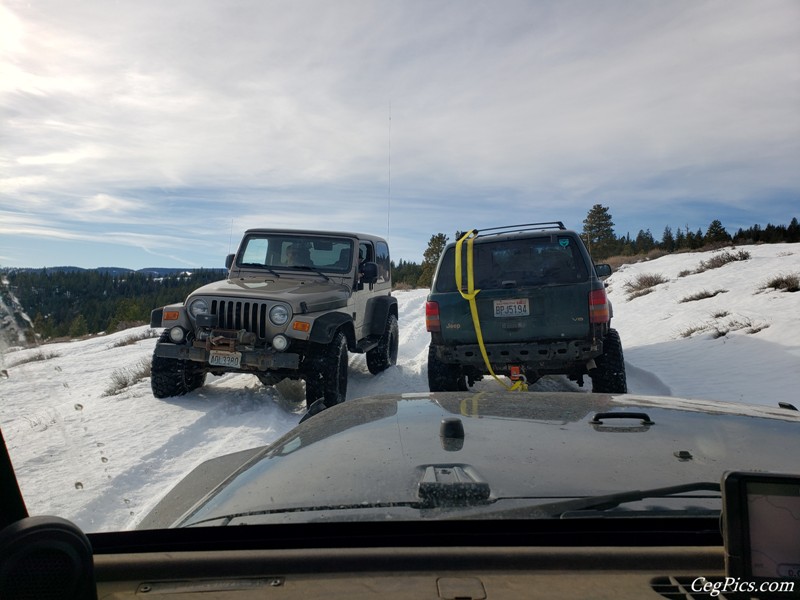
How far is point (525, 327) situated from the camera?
19.1 feet

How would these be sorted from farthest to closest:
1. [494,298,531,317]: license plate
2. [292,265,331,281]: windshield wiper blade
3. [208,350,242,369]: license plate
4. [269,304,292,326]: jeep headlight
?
[292,265,331,281]: windshield wiper blade, [269,304,292,326]: jeep headlight, [208,350,242,369]: license plate, [494,298,531,317]: license plate

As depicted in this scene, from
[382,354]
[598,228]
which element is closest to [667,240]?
[598,228]

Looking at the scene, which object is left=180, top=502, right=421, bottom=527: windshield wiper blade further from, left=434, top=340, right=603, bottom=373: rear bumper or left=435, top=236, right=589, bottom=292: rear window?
left=435, top=236, right=589, bottom=292: rear window

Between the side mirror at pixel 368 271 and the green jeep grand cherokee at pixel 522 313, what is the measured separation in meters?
1.72

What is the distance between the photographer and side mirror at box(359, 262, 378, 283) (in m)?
7.84

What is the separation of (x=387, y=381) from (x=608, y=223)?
42.6m

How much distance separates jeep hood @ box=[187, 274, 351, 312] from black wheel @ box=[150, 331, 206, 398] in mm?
753

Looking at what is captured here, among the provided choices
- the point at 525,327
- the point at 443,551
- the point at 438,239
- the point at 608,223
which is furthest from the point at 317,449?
the point at 438,239

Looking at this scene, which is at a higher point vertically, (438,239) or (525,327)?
(438,239)

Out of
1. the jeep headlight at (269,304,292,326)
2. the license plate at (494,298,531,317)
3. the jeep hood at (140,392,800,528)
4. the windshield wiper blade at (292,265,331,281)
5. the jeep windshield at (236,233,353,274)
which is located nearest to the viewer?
the jeep hood at (140,392,800,528)

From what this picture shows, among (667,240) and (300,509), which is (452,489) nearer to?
(300,509)

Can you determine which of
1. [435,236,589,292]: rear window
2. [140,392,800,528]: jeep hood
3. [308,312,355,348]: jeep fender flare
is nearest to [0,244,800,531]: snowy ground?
[140,392,800,528]: jeep hood

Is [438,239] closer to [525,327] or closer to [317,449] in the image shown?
[525,327]

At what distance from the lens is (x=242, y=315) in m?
6.27
